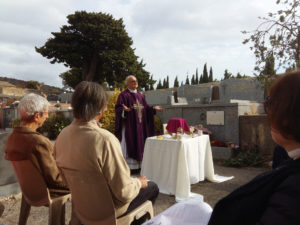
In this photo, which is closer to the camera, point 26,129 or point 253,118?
point 26,129

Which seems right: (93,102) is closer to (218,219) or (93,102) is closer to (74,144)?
(74,144)

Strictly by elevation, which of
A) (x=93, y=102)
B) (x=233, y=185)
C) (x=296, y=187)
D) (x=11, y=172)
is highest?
(x=93, y=102)

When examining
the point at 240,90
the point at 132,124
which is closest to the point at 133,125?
the point at 132,124

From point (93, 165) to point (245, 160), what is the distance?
491 centimetres

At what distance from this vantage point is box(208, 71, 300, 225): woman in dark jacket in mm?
802

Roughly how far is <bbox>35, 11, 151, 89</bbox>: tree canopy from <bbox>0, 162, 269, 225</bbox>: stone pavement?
2230 cm

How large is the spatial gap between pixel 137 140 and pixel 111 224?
3595 mm

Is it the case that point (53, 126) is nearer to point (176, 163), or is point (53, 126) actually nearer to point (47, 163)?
point (176, 163)

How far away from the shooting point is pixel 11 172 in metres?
3.49

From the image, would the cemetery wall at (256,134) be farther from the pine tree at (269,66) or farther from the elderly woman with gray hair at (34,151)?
the elderly woman with gray hair at (34,151)

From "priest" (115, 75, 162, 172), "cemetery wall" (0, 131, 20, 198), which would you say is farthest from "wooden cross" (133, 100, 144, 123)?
"cemetery wall" (0, 131, 20, 198)

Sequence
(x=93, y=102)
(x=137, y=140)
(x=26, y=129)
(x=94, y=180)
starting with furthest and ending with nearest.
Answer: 1. (x=137, y=140)
2. (x=26, y=129)
3. (x=93, y=102)
4. (x=94, y=180)

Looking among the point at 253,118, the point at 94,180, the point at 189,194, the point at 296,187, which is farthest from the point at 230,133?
the point at 296,187

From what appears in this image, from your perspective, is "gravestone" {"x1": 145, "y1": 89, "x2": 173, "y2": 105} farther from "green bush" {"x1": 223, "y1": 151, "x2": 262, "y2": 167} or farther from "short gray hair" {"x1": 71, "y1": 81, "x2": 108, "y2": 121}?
"short gray hair" {"x1": 71, "y1": 81, "x2": 108, "y2": 121}
